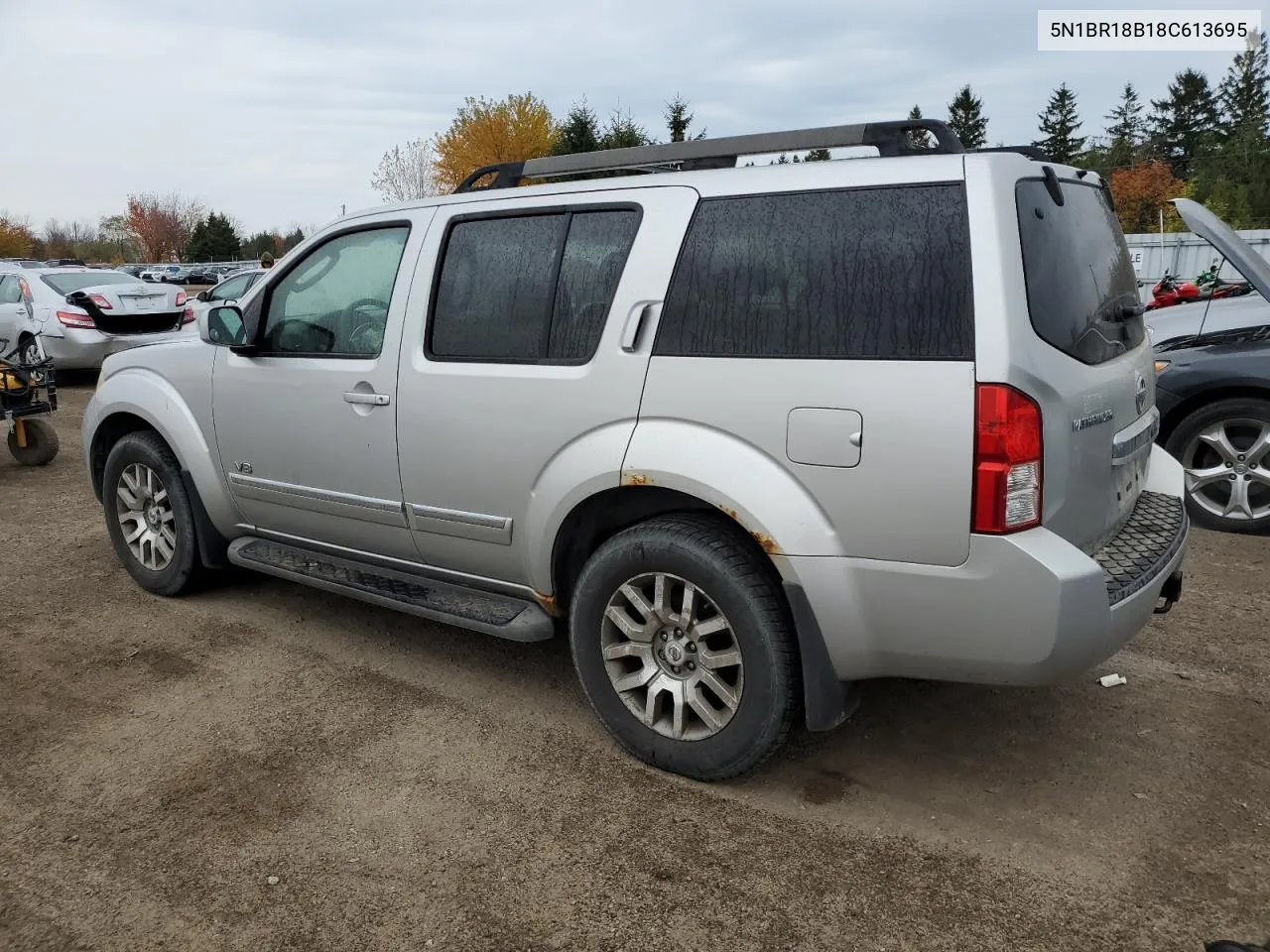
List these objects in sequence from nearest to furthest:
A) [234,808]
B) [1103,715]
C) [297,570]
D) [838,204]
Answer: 1. [838,204]
2. [234,808]
3. [1103,715]
4. [297,570]

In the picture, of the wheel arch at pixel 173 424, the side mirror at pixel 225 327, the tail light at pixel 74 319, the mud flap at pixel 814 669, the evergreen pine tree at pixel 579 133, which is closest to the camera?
the mud flap at pixel 814 669

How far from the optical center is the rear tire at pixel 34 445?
8211mm

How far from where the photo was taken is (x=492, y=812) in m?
3.08

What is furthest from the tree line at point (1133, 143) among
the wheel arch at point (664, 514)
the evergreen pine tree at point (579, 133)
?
the wheel arch at point (664, 514)

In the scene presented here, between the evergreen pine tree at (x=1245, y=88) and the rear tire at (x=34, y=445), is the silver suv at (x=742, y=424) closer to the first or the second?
the rear tire at (x=34, y=445)

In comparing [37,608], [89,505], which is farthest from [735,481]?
[89,505]

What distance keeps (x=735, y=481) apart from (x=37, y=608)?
3869mm

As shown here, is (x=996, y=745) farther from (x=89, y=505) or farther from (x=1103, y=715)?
(x=89, y=505)

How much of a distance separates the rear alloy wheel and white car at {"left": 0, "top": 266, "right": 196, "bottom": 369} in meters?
11.5

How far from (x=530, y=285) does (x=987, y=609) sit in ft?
6.19

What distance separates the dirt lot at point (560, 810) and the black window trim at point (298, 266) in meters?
1.30

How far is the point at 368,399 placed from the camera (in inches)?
152

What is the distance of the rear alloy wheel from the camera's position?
577 centimetres

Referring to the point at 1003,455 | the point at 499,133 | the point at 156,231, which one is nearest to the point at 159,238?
the point at 156,231
